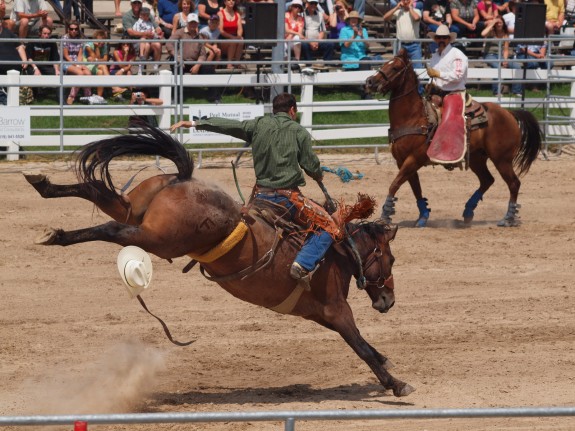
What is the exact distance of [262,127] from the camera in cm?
771

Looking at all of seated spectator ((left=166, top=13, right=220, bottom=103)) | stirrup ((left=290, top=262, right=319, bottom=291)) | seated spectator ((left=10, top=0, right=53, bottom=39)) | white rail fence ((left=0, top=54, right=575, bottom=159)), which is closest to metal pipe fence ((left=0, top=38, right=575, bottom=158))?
white rail fence ((left=0, top=54, right=575, bottom=159))

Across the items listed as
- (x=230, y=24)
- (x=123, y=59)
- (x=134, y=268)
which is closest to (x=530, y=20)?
(x=230, y=24)

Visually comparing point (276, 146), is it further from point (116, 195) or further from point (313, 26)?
point (313, 26)

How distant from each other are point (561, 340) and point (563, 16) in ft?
49.8

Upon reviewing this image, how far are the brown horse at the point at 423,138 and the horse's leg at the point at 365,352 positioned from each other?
595 centimetres

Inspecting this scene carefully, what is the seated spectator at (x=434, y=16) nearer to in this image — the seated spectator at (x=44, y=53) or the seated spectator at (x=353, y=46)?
the seated spectator at (x=353, y=46)

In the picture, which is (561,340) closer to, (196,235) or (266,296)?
(266,296)

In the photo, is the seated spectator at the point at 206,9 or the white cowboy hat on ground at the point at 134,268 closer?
the white cowboy hat on ground at the point at 134,268

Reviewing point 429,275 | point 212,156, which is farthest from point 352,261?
point 212,156

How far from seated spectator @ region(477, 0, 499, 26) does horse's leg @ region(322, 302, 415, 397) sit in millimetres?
15583

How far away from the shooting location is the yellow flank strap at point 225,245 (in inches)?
287

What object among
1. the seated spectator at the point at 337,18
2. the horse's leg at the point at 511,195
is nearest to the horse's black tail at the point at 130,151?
the horse's leg at the point at 511,195

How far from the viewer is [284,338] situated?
30.3 ft

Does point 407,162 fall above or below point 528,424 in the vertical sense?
above
